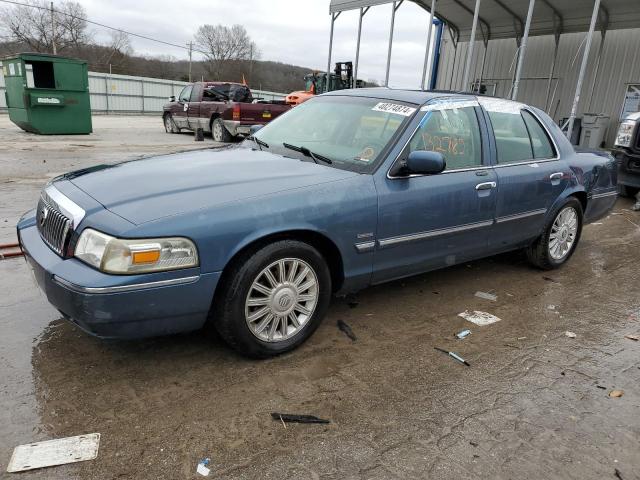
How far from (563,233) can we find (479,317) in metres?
1.75

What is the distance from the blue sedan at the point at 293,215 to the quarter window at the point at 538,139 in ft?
0.05

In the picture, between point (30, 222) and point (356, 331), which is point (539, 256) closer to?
point (356, 331)

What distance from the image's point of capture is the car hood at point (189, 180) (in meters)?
2.70

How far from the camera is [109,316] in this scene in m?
2.46

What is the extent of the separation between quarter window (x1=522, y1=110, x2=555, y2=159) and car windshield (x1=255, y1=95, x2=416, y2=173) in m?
→ 1.53

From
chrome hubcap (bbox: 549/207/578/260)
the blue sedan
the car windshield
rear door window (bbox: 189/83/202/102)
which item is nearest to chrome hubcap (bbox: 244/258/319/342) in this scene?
the blue sedan

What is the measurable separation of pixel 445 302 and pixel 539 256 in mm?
1376

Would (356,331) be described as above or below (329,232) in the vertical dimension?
below

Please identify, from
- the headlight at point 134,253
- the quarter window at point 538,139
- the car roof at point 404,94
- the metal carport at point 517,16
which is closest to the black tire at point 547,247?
the quarter window at point 538,139

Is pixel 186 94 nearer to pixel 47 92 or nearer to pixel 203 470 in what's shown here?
pixel 47 92

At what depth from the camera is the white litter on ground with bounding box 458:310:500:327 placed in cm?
378

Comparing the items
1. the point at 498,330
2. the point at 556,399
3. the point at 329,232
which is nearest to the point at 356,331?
the point at 329,232

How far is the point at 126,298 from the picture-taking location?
2461mm

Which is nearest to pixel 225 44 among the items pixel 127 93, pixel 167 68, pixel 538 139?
pixel 167 68
